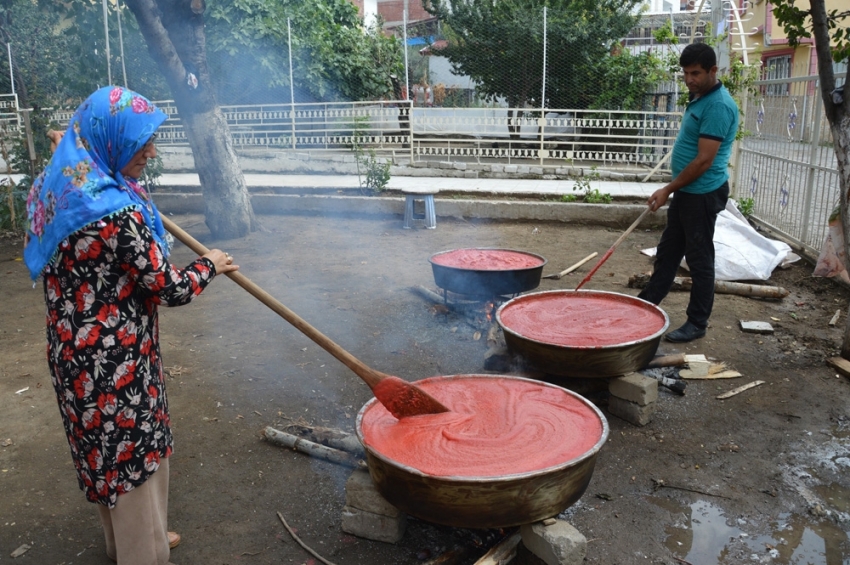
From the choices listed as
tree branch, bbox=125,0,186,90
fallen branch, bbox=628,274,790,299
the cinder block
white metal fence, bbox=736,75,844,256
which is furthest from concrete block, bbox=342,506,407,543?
tree branch, bbox=125,0,186,90

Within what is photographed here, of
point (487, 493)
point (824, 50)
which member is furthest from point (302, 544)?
point (824, 50)

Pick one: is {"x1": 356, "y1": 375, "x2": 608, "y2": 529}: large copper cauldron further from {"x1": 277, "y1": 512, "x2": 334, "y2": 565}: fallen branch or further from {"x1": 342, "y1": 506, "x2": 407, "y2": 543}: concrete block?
{"x1": 277, "y1": 512, "x2": 334, "y2": 565}: fallen branch

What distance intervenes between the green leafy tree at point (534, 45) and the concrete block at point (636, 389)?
12131mm

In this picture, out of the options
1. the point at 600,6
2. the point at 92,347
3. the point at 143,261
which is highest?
the point at 600,6

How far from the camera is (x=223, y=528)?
3.23m

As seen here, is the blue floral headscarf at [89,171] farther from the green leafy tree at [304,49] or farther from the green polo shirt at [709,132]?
the green leafy tree at [304,49]

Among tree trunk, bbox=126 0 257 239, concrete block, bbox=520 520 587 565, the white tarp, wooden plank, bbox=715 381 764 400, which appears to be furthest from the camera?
tree trunk, bbox=126 0 257 239

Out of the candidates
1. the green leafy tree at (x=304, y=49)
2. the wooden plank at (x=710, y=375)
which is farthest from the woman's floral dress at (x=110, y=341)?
the green leafy tree at (x=304, y=49)

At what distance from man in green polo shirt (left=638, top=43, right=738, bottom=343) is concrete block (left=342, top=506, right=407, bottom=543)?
3.24m

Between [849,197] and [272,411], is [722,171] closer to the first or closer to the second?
[849,197]

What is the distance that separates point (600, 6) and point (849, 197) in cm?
1316

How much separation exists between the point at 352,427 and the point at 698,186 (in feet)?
10.2

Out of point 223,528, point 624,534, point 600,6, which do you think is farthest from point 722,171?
point 600,6

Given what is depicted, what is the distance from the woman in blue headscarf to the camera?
2.26 metres
